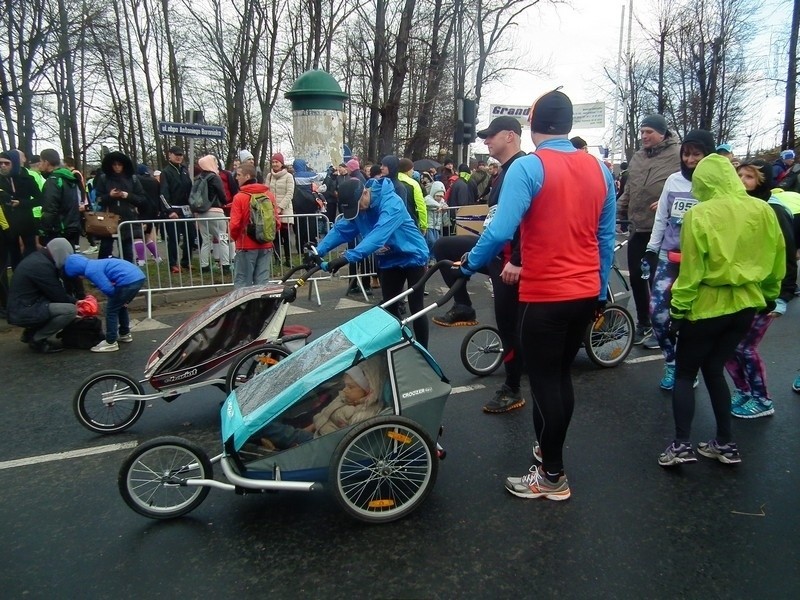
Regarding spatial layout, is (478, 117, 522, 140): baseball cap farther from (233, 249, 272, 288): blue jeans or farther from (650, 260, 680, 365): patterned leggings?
(233, 249, 272, 288): blue jeans

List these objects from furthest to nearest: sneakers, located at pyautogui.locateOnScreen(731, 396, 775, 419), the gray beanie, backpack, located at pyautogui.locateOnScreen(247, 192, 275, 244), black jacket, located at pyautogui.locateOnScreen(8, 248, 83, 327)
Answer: backpack, located at pyautogui.locateOnScreen(247, 192, 275, 244) < black jacket, located at pyautogui.locateOnScreen(8, 248, 83, 327) < the gray beanie < sneakers, located at pyautogui.locateOnScreen(731, 396, 775, 419)

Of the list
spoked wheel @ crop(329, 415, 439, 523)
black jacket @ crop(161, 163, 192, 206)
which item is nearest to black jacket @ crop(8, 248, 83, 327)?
black jacket @ crop(161, 163, 192, 206)

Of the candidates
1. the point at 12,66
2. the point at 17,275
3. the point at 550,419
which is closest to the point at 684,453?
the point at 550,419

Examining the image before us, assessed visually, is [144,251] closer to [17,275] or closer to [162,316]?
[162,316]

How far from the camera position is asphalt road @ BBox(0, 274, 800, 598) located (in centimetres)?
274

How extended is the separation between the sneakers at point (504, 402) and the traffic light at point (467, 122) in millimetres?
9631

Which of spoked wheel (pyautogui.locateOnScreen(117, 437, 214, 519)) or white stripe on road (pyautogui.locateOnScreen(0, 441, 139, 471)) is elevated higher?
spoked wheel (pyautogui.locateOnScreen(117, 437, 214, 519))

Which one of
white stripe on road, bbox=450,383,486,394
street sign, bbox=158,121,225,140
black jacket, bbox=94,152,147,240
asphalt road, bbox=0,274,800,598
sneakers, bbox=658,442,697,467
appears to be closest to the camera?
asphalt road, bbox=0,274,800,598

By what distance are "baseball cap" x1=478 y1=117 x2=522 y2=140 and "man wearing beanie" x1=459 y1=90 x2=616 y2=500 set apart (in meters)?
0.65

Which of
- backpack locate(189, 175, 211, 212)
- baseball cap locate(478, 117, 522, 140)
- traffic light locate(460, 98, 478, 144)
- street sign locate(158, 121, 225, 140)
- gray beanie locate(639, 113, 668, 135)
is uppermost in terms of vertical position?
traffic light locate(460, 98, 478, 144)

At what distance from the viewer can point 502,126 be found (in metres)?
3.78

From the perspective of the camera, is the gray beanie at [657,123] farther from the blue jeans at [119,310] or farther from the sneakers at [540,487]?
the blue jeans at [119,310]

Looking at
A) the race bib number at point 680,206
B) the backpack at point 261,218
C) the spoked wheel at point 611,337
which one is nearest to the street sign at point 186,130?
the backpack at point 261,218

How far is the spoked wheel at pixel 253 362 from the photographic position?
14.8 ft
